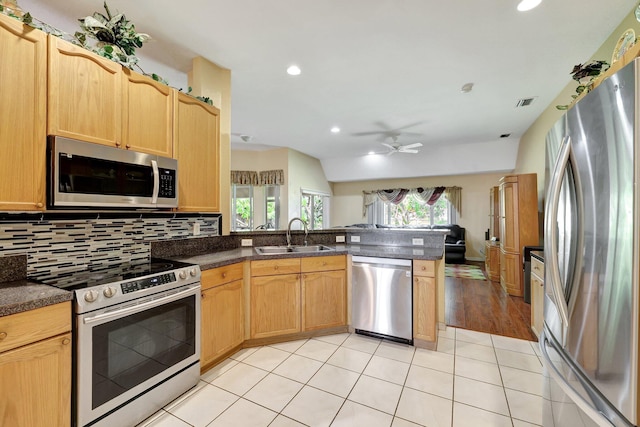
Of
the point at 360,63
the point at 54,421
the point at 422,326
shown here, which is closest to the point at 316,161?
the point at 360,63

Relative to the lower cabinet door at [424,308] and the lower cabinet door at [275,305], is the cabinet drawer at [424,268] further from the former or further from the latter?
the lower cabinet door at [275,305]

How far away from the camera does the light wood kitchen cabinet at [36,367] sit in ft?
3.74

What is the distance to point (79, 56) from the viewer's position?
1641 millimetres

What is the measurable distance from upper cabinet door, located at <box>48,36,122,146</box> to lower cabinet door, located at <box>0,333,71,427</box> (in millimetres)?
1151

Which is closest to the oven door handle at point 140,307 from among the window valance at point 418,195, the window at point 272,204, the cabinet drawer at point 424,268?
the cabinet drawer at point 424,268

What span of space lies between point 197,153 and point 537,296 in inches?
140

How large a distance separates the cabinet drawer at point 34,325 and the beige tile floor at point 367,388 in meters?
0.82

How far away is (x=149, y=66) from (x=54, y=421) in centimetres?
298

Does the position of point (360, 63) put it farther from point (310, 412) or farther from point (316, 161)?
point (316, 161)

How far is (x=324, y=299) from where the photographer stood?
268cm

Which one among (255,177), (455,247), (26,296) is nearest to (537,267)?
(26,296)

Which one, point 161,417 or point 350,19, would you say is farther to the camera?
point 350,19

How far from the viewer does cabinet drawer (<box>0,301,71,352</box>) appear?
1.14 m

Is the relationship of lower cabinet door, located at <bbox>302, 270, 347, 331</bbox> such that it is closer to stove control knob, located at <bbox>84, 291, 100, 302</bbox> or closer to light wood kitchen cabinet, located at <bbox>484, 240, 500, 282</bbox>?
stove control knob, located at <bbox>84, 291, 100, 302</bbox>
